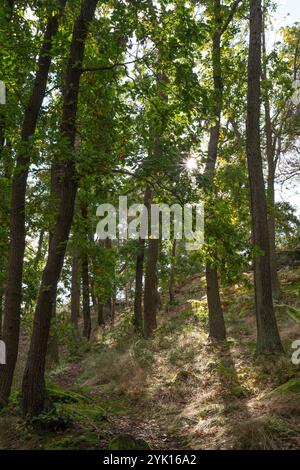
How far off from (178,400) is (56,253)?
3.89m

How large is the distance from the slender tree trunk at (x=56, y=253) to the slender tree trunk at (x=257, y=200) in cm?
465

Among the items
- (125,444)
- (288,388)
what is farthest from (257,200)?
(125,444)

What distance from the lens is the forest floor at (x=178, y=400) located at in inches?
240

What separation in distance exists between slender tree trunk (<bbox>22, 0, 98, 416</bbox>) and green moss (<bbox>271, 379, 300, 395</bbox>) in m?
3.80

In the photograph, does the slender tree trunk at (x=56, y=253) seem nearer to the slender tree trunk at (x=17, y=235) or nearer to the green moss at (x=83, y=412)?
the green moss at (x=83, y=412)

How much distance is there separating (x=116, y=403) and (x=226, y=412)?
2.92 meters

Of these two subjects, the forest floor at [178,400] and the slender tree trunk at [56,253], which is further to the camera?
the slender tree trunk at [56,253]

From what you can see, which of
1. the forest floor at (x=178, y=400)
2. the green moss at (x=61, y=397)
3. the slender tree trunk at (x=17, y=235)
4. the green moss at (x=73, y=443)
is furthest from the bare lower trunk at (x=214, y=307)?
the green moss at (x=73, y=443)

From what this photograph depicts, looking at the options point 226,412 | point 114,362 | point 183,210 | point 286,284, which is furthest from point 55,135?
point 286,284

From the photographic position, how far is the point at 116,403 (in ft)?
30.1

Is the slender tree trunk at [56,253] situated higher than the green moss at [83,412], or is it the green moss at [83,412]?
the slender tree trunk at [56,253]

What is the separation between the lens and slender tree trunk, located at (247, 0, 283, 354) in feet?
31.8

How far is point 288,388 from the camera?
7.08m

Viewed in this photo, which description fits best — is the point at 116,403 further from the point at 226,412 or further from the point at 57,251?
the point at 57,251
